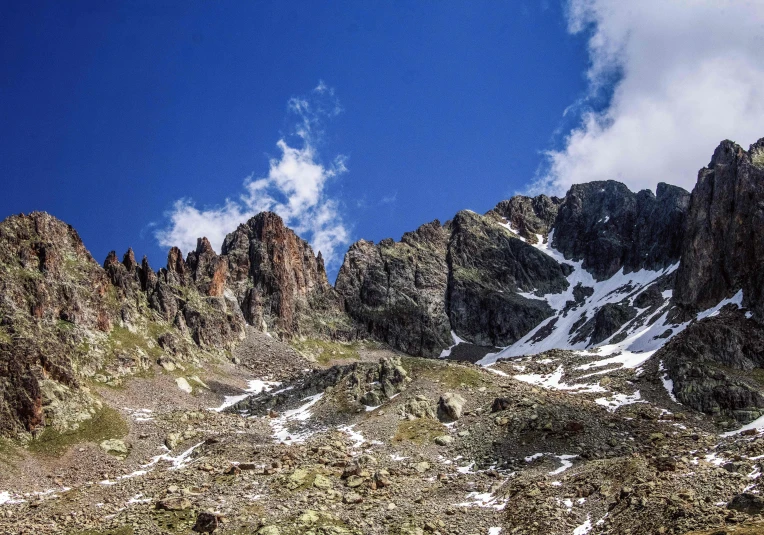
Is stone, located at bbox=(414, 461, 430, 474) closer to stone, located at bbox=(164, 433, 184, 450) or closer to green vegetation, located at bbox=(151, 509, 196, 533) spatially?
green vegetation, located at bbox=(151, 509, 196, 533)

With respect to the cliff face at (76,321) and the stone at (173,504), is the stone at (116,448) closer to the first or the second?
the cliff face at (76,321)

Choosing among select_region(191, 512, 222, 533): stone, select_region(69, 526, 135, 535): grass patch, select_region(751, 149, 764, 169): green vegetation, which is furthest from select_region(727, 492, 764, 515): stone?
select_region(751, 149, 764, 169): green vegetation

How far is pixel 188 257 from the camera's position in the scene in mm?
178375

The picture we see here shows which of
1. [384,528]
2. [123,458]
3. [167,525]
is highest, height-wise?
[123,458]

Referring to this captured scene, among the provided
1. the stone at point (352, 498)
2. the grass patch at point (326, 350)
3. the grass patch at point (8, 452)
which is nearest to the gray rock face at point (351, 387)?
the stone at point (352, 498)

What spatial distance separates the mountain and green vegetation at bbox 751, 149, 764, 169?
4.42ft

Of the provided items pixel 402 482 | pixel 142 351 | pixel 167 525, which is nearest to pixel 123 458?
pixel 167 525

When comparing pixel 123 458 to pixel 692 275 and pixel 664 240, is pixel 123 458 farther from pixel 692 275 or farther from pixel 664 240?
pixel 664 240

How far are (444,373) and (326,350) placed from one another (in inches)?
4110

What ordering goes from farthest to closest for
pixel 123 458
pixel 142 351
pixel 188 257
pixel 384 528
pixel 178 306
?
pixel 188 257
pixel 178 306
pixel 142 351
pixel 123 458
pixel 384 528

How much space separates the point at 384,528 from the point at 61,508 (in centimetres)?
2650

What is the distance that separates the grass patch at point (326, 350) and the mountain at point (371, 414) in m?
11.1

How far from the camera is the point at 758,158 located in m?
140

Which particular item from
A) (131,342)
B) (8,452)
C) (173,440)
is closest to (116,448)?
(173,440)
